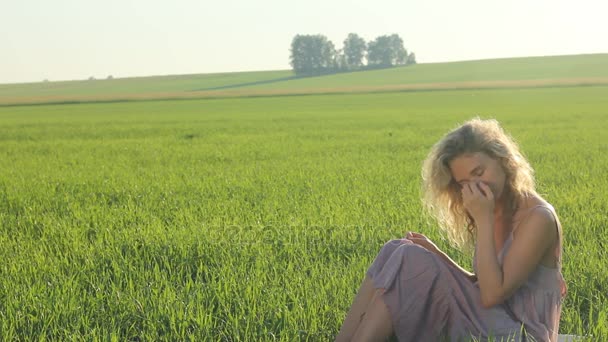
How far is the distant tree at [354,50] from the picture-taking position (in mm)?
107812

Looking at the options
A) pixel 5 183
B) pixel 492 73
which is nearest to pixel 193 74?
pixel 492 73

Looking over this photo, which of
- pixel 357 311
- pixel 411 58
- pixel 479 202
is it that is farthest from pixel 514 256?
pixel 411 58

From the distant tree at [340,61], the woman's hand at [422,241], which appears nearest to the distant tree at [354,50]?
the distant tree at [340,61]

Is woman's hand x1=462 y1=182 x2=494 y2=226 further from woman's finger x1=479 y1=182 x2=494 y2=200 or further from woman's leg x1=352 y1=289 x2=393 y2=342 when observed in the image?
woman's leg x1=352 y1=289 x2=393 y2=342

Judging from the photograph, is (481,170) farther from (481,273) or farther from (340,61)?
(340,61)

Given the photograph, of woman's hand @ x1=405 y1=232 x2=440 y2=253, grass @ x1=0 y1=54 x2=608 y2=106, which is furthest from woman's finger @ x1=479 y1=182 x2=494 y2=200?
grass @ x1=0 y1=54 x2=608 y2=106

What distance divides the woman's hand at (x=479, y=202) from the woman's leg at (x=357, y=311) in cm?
56

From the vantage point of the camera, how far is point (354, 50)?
356 ft

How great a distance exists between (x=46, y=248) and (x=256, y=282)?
216 centimetres

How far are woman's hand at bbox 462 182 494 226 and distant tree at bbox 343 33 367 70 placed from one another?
105363 mm

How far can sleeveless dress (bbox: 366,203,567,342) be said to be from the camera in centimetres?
319

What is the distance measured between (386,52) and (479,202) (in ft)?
355

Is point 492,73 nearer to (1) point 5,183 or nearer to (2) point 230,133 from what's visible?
(2) point 230,133

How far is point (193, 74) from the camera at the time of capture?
115 meters
